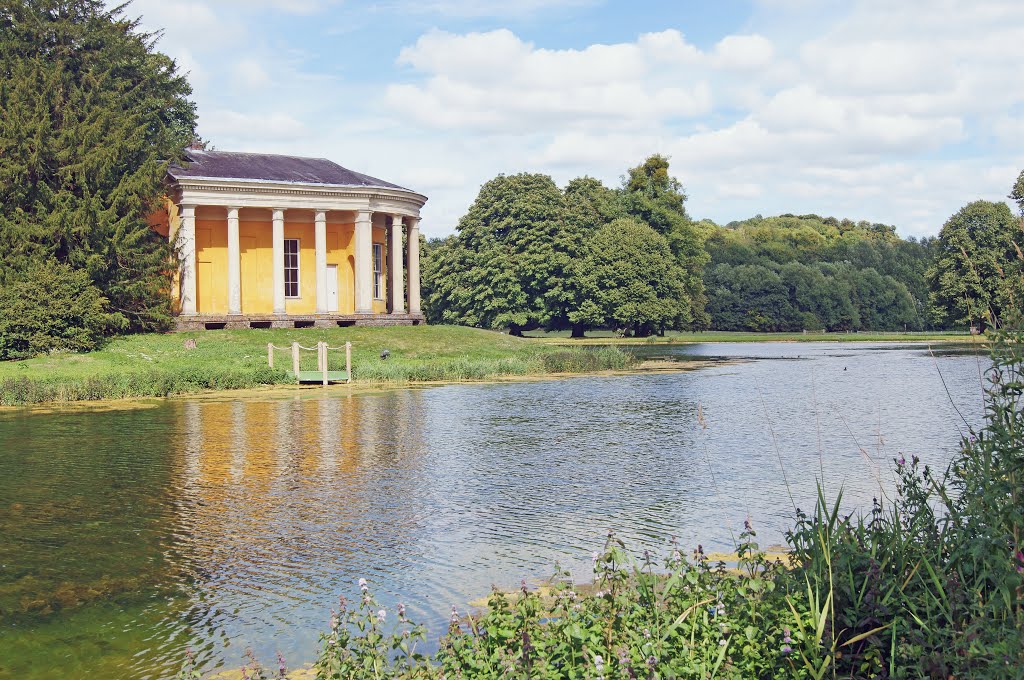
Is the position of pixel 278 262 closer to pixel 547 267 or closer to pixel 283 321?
pixel 283 321

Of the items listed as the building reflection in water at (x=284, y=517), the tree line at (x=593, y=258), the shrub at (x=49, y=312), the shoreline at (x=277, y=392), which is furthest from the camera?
the tree line at (x=593, y=258)

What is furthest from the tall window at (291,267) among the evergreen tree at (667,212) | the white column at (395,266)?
the evergreen tree at (667,212)

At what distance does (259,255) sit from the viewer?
48094mm

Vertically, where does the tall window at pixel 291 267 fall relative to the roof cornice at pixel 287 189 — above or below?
below

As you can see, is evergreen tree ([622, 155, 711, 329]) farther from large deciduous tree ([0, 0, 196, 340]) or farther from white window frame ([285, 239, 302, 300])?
large deciduous tree ([0, 0, 196, 340])

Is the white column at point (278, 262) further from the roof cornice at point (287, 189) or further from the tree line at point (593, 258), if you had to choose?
the tree line at point (593, 258)

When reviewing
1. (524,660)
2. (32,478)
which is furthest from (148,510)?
(524,660)

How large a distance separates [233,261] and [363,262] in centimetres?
654

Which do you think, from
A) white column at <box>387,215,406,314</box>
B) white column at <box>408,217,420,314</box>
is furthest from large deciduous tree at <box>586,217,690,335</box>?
white column at <box>387,215,406,314</box>

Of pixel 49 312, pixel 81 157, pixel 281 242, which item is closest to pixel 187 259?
pixel 281 242

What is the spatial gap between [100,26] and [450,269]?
40.1m

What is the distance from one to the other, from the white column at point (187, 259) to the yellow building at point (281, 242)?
5 centimetres

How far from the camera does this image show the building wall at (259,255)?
46688 mm

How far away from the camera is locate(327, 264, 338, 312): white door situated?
164ft
